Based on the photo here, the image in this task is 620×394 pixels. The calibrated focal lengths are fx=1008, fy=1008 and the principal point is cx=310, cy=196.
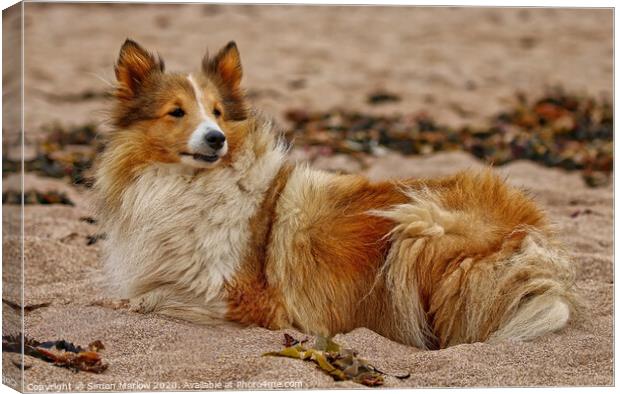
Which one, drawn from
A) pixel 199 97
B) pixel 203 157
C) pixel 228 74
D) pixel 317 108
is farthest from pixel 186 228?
pixel 317 108

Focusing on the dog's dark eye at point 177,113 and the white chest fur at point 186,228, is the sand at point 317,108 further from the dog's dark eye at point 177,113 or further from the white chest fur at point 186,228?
the dog's dark eye at point 177,113

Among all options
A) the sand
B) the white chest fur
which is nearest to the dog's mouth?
the white chest fur

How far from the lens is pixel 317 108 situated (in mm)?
11555

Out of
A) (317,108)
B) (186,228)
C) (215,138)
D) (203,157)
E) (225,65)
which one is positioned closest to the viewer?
(215,138)

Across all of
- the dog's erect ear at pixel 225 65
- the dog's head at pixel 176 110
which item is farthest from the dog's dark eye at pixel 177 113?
the dog's erect ear at pixel 225 65

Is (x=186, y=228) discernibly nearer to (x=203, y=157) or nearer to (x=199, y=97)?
(x=203, y=157)

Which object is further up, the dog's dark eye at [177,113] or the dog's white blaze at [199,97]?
the dog's white blaze at [199,97]

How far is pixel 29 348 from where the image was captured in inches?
176

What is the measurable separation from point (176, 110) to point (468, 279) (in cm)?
165

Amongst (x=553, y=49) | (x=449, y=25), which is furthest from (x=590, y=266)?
(x=449, y=25)

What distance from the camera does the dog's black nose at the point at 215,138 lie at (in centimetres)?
486

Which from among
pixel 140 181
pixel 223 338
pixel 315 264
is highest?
pixel 140 181

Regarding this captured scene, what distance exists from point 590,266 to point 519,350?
171 cm

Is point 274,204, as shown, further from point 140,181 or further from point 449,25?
point 449,25
